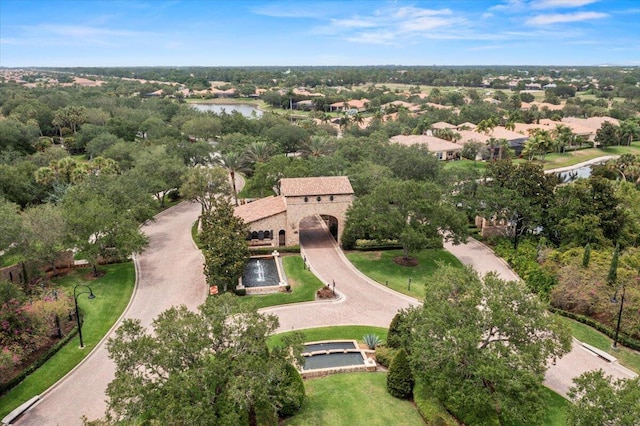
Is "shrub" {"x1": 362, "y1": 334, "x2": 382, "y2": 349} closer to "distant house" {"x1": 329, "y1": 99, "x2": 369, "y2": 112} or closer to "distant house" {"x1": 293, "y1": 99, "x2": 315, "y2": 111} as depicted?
"distant house" {"x1": 329, "y1": 99, "x2": 369, "y2": 112}

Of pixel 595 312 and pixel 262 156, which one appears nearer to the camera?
pixel 595 312

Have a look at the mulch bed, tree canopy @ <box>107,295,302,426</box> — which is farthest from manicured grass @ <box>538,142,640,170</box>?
tree canopy @ <box>107,295,302,426</box>

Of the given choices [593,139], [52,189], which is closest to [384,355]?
[52,189]

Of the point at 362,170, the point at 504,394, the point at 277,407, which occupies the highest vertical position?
the point at 362,170

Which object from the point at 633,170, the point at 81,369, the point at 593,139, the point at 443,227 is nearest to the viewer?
the point at 81,369

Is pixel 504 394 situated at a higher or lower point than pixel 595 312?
higher

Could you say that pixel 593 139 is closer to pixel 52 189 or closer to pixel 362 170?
pixel 362 170
